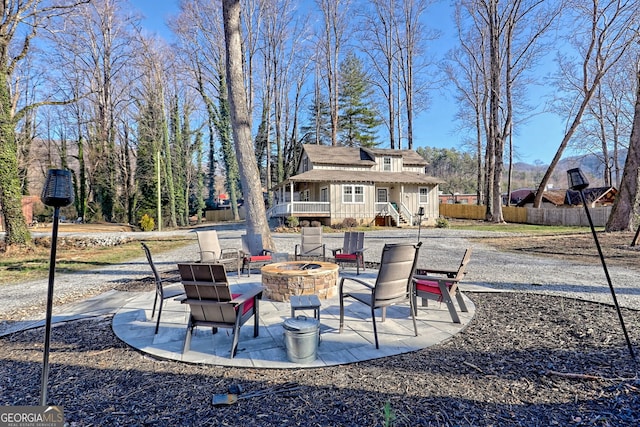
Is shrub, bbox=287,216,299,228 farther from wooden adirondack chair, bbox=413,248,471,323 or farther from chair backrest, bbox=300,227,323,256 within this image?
wooden adirondack chair, bbox=413,248,471,323

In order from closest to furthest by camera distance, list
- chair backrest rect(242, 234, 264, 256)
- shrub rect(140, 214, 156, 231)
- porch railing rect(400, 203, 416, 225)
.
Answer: chair backrest rect(242, 234, 264, 256), shrub rect(140, 214, 156, 231), porch railing rect(400, 203, 416, 225)

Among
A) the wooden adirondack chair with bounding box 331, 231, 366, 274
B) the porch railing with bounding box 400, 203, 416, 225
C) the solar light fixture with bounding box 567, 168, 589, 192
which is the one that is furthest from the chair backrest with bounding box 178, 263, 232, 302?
the porch railing with bounding box 400, 203, 416, 225

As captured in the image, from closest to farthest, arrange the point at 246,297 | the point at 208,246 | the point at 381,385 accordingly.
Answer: the point at 381,385
the point at 246,297
the point at 208,246

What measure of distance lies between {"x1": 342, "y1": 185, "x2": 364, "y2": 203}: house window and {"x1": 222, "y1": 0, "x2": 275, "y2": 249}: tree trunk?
14.3 m

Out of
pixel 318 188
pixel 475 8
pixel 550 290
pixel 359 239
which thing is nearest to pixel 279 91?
pixel 318 188

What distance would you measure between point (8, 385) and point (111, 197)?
30.2m

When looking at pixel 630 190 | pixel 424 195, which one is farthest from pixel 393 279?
pixel 424 195

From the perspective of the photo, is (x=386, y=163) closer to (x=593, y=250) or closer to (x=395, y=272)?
(x=593, y=250)

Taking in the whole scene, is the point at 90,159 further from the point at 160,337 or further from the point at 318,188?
the point at 160,337

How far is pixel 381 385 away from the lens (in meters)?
2.64

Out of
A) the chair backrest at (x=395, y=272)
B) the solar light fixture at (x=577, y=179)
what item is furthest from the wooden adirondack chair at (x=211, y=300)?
the solar light fixture at (x=577, y=179)

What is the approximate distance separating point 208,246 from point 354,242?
3247 millimetres

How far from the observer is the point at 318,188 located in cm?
2495

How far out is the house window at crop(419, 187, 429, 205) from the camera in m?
25.5
